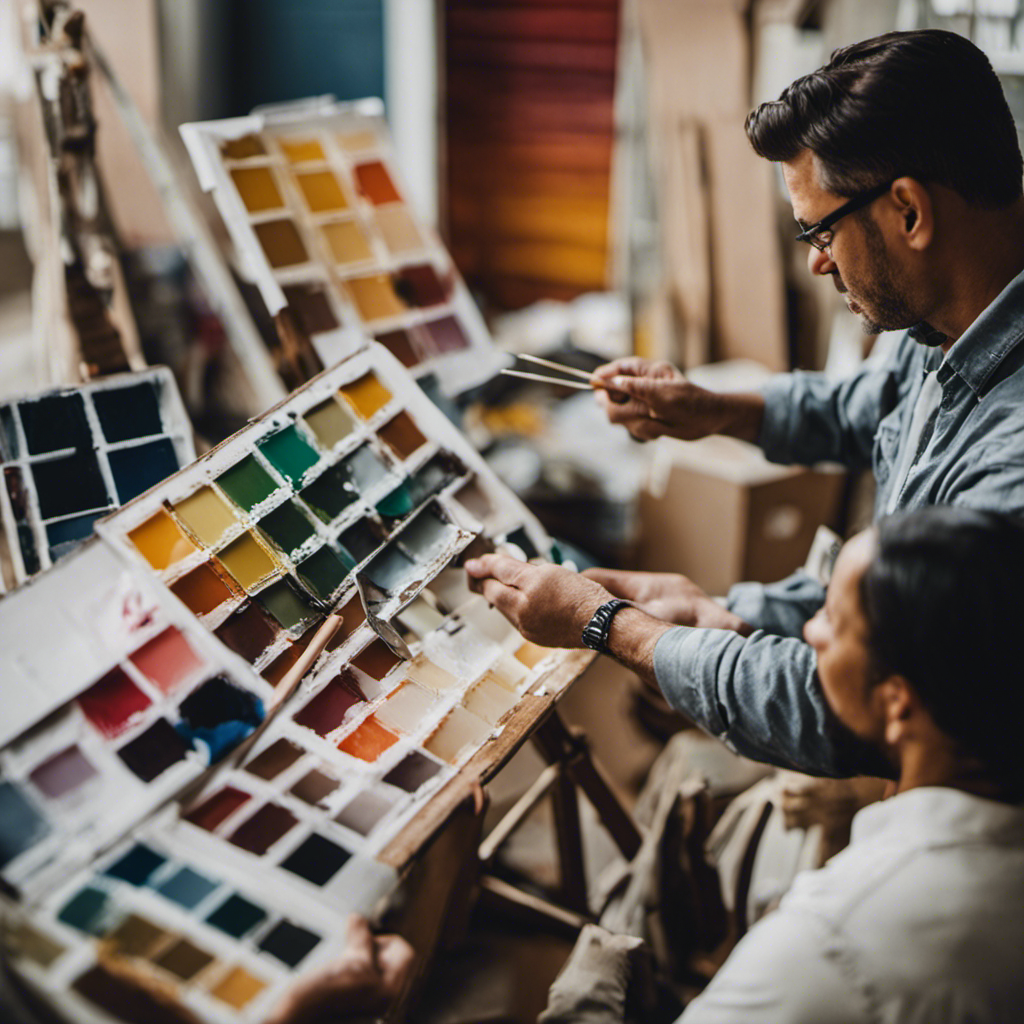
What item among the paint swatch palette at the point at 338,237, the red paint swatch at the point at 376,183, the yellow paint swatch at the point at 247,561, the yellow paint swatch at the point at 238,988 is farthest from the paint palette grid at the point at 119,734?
the red paint swatch at the point at 376,183

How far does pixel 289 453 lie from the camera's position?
136 cm

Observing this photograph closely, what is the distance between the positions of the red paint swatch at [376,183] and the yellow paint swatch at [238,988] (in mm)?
1569

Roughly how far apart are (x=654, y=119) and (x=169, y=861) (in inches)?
124

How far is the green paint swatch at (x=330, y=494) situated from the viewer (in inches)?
53.8

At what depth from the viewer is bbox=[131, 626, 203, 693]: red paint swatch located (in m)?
1.12

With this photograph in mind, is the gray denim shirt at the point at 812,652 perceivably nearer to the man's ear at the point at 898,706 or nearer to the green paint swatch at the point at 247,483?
the man's ear at the point at 898,706

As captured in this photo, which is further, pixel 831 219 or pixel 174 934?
pixel 831 219

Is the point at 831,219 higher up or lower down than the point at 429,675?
higher up

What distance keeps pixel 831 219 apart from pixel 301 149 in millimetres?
1150

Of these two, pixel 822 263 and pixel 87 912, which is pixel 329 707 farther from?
pixel 822 263

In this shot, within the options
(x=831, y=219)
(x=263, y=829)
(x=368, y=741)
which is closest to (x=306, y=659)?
(x=368, y=741)

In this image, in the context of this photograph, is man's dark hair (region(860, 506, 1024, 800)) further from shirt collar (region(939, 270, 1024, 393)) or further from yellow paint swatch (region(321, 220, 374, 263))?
yellow paint swatch (region(321, 220, 374, 263))

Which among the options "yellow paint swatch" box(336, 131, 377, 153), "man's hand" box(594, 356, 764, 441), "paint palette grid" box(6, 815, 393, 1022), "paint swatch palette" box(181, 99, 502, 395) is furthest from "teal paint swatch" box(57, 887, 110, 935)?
"yellow paint swatch" box(336, 131, 377, 153)

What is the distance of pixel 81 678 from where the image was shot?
109cm
